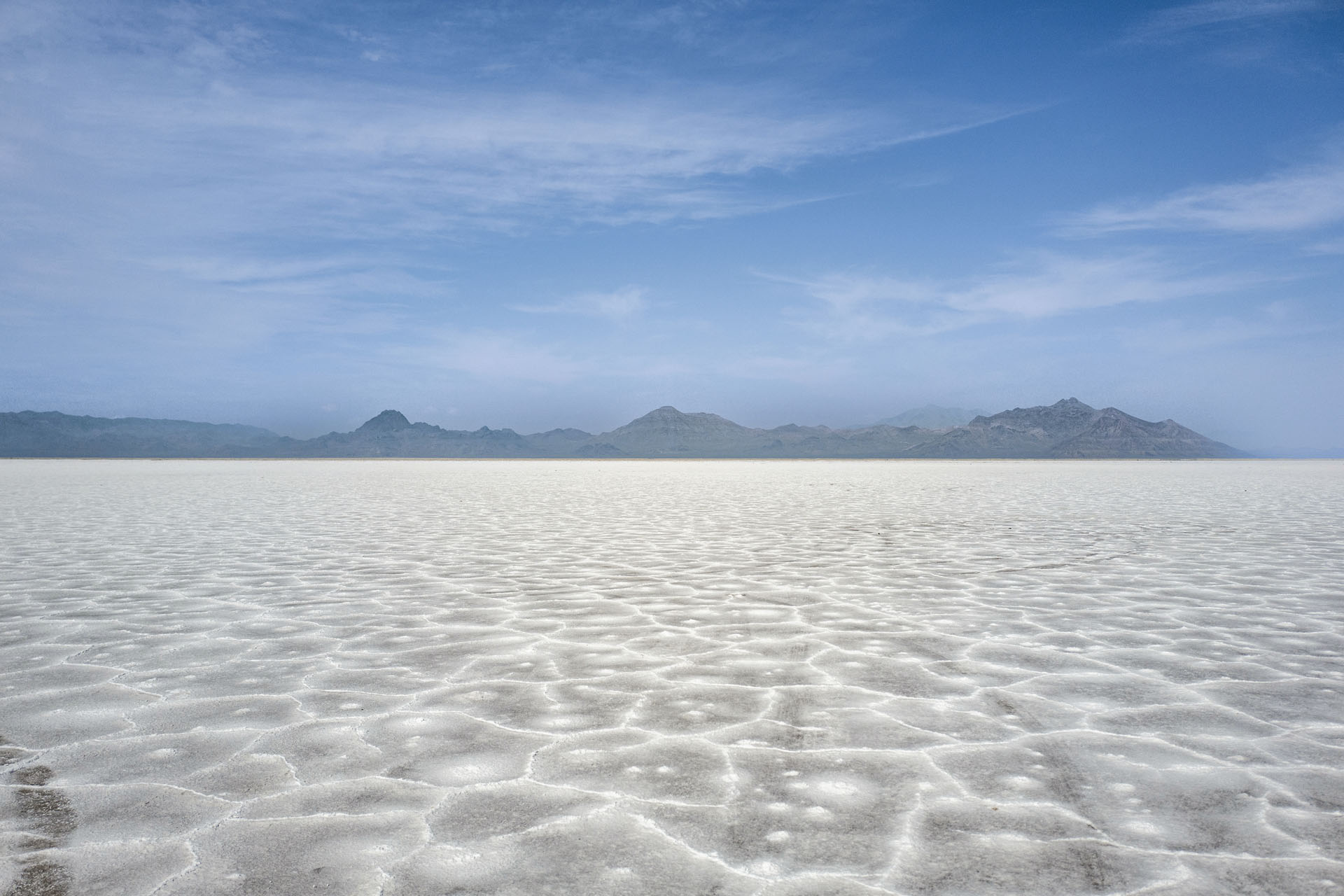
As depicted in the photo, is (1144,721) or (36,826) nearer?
(36,826)

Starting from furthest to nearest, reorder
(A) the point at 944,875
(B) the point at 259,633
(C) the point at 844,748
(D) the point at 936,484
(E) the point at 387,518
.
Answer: (D) the point at 936,484 < (E) the point at 387,518 < (B) the point at 259,633 < (C) the point at 844,748 < (A) the point at 944,875

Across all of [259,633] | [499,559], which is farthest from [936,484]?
[259,633]

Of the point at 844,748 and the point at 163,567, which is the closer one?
the point at 844,748

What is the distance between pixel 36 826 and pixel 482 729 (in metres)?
1.48

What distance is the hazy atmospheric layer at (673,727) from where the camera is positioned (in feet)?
7.98

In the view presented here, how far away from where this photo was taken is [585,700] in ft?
12.9

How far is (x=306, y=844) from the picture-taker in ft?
8.29

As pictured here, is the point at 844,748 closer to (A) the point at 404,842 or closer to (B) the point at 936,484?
(A) the point at 404,842

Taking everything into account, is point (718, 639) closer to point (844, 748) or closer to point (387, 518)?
point (844, 748)

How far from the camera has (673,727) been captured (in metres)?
3.54

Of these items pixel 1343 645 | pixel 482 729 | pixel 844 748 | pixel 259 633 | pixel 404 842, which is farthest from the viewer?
pixel 259 633

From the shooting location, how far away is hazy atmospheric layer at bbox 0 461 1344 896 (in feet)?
7.98

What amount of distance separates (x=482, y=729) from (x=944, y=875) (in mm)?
1949

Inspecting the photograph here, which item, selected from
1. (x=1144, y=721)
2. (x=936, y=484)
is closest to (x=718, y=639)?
(x=1144, y=721)
